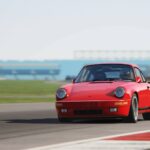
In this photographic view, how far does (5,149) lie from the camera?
1209 centimetres

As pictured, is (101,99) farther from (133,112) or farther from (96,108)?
(133,112)

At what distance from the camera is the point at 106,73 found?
1977 centimetres

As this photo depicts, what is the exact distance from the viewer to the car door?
19.5 metres

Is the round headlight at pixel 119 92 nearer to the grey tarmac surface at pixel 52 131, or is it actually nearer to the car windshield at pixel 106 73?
the grey tarmac surface at pixel 52 131

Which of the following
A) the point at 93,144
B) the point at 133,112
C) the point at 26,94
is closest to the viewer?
the point at 93,144

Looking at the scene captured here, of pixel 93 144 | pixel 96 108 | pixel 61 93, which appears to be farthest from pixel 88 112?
pixel 93 144

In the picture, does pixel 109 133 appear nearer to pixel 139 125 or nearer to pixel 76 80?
pixel 139 125

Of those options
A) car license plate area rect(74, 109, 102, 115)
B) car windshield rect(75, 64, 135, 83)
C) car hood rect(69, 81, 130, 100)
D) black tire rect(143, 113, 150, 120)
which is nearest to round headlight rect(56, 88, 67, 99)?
car hood rect(69, 81, 130, 100)

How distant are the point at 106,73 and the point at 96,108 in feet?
5.21

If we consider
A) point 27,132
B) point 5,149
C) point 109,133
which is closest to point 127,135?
point 109,133

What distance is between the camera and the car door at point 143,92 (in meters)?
19.5

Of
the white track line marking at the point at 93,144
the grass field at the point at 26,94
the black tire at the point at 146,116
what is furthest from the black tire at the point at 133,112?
the grass field at the point at 26,94

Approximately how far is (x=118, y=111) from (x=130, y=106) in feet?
1.18

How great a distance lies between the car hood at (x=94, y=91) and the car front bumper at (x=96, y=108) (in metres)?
0.13
